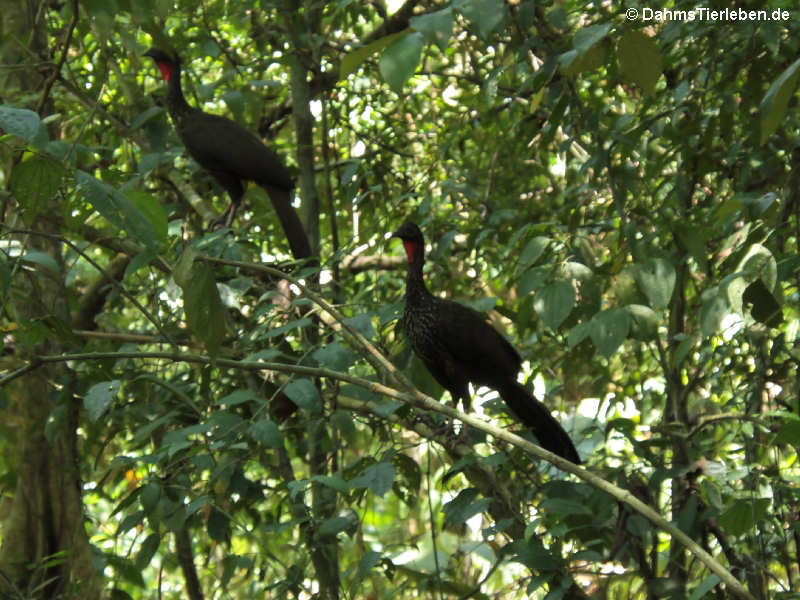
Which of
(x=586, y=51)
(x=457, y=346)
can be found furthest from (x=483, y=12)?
(x=457, y=346)

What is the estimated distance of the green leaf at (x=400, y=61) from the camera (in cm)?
107

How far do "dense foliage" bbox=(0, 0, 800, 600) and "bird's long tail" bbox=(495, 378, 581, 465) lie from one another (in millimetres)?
112

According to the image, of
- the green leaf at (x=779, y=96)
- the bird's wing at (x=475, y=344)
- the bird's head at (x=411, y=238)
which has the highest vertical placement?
the bird's head at (x=411, y=238)

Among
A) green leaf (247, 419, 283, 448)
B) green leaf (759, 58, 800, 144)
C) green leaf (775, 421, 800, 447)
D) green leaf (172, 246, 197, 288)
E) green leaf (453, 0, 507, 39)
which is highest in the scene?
green leaf (453, 0, 507, 39)

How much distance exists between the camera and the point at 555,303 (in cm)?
160

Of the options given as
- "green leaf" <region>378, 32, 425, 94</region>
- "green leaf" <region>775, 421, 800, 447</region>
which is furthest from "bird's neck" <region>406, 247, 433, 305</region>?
"green leaf" <region>378, 32, 425, 94</region>

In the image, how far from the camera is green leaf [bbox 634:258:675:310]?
1.61 meters

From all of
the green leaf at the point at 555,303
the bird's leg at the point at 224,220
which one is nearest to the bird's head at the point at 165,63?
the bird's leg at the point at 224,220

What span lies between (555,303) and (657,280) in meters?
0.19

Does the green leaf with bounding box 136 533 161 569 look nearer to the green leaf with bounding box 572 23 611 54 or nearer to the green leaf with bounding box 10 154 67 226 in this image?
the green leaf with bounding box 10 154 67 226

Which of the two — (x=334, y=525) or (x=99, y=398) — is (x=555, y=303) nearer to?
(x=334, y=525)

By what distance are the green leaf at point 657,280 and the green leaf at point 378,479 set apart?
2.06ft

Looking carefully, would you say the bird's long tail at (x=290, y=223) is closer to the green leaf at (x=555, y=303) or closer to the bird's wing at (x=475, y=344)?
the bird's wing at (x=475, y=344)

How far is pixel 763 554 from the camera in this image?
96.7 inches
